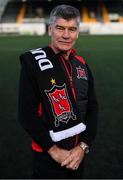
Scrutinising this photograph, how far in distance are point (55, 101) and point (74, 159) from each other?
0.31 metres

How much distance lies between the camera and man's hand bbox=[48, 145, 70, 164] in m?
1.75

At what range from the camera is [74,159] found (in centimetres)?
177

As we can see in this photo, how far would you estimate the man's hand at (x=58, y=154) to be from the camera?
68.9 inches

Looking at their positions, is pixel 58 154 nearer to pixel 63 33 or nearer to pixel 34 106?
pixel 34 106

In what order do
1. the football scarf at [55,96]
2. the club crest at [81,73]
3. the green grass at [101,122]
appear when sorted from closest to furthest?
the football scarf at [55,96], the club crest at [81,73], the green grass at [101,122]

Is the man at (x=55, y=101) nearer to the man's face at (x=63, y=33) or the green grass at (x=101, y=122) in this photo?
the man's face at (x=63, y=33)

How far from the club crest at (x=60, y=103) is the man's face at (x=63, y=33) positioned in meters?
0.21

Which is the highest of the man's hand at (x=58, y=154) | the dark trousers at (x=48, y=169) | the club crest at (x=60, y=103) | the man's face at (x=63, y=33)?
the man's face at (x=63, y=33)

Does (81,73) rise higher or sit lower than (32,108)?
higher

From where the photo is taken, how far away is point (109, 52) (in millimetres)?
12133

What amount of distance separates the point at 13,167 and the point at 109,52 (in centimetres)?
920

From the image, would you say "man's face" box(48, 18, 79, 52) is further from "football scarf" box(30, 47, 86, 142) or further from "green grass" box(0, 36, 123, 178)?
"green grass" box(0, 36, 123, 178)

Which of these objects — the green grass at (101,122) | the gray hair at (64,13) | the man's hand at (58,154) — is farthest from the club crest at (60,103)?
the green grass at (101,122)

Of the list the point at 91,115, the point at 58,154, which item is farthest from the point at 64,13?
the point at 58,154
